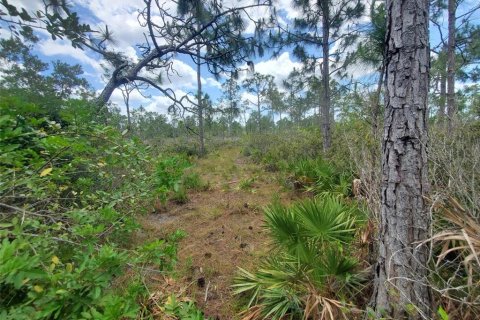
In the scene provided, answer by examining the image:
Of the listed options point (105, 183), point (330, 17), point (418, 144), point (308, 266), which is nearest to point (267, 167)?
point (330, 17)

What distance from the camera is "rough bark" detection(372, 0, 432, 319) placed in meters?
1.55

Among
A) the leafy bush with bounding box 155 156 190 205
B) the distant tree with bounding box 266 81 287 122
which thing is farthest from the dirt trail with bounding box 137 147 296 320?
the distant tree with bounding box 266 81 287 122

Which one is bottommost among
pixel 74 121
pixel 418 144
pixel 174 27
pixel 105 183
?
pixel 105 183

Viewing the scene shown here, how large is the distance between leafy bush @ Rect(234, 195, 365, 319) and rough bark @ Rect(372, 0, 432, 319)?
44 cm

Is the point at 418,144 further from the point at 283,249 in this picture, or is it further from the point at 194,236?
the point at 194,236

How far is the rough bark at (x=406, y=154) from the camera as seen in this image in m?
1.55

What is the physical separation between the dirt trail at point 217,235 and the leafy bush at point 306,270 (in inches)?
13.4

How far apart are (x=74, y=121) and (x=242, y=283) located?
2353 millimetres

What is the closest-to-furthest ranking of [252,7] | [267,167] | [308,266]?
1. [308,266]
2. [252,7]
3. [267,167]

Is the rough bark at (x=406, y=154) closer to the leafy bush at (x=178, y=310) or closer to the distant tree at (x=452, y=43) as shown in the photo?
the leafy bush at (x=178, y=310)

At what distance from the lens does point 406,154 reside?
5.25 feet

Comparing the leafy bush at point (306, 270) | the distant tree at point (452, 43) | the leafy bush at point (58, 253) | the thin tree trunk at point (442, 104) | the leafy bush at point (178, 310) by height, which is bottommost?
the leafy bush at point (178, 310)

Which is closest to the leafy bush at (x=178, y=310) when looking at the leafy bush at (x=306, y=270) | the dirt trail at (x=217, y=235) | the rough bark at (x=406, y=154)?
the dirt trail at (x=217, y=235)

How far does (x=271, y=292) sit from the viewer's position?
2.27 m
